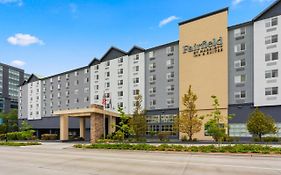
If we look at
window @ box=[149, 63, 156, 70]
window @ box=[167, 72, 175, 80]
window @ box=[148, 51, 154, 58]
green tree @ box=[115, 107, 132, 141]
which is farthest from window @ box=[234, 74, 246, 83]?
green tree @ box=[115, 107, 132, 141]

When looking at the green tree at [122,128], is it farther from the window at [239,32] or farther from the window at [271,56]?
the window at [239,32]

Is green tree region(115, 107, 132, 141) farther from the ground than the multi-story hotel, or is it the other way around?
the multi-story hotel

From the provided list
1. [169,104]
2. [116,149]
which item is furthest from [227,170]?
[169,104]

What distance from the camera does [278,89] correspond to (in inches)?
1499

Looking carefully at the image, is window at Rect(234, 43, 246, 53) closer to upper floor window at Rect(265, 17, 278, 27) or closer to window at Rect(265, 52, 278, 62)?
window at Rect(265, 52, 278, 62)

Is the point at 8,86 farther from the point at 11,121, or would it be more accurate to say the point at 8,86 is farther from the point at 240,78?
the point at 240,78

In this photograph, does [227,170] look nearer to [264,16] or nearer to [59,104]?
[264,16]

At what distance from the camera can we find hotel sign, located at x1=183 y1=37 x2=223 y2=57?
143ft

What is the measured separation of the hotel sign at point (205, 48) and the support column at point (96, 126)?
18.9 metres

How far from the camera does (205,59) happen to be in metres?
45.0

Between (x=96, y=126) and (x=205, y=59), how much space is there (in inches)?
825

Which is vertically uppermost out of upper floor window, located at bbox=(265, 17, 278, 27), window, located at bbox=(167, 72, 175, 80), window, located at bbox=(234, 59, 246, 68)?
upper floor window, located at bbox=(265, 17, 278, 27)

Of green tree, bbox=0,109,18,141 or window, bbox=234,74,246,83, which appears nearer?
window, bbox=234,74,246,83

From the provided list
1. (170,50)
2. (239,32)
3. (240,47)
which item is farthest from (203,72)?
(170,50)
